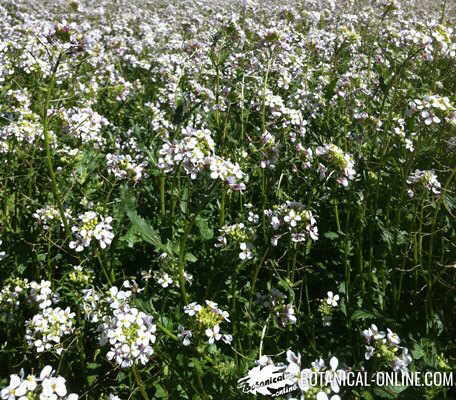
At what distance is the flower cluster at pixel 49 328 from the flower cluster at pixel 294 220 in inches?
48.7

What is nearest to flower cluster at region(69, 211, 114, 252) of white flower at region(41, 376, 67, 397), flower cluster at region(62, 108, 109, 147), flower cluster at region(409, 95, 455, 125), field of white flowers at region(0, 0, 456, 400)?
field of white flowers at region(0, 0, 456, 400)

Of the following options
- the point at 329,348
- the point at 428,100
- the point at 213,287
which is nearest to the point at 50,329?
the point at 213,287

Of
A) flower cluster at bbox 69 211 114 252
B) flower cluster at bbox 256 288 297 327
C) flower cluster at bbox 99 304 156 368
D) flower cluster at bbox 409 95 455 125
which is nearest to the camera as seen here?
flower cluster at bbox 99 304 156 368

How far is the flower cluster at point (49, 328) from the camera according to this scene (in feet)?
7.34

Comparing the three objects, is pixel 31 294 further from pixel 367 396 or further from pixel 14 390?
pixel 367 396

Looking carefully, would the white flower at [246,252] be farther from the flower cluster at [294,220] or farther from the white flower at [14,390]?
the white flower at [14,390]

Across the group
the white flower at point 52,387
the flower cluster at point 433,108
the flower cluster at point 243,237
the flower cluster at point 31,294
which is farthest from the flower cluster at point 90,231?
the flower cluster at point 433,108

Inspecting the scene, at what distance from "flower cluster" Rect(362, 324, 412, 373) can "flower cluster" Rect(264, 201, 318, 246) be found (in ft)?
2.05

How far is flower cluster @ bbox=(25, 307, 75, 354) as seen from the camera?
224 centimetres

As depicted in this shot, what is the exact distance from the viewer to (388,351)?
2.14 m

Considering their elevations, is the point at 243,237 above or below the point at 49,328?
above

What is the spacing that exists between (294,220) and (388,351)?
0.84m

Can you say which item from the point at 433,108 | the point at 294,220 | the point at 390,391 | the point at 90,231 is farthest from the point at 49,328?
the point at 433,108

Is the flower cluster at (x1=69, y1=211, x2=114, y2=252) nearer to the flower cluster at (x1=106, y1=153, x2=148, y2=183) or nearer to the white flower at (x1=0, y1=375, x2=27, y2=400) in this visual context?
the flower cluster at (x1=106, y1=153, x2=148, y2=183)
